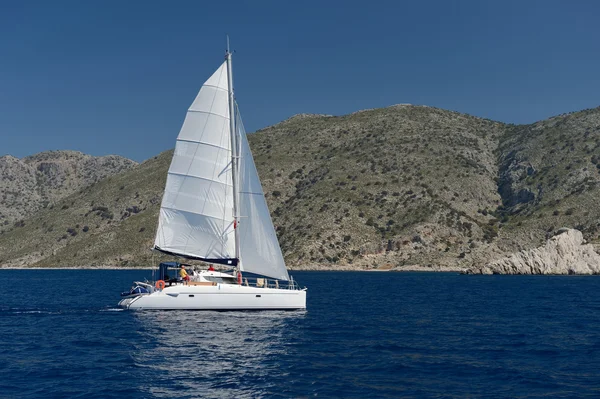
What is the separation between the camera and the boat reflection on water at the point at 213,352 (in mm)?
20656

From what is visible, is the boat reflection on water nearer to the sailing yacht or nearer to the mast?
the sailing yacht

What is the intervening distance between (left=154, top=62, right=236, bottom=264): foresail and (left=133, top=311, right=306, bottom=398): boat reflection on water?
470 centimetres

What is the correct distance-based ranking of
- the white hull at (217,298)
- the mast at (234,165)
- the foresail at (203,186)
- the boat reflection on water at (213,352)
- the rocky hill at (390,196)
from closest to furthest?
the boat reflection on water at (213,352), the white hull at (217,298), the foresail at (203,186), the mast at (234,165), the rocky hill at (390,196)

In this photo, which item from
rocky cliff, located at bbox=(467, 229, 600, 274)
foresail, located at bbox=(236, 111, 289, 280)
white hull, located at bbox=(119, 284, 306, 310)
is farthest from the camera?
rocky cliff, located at bbox=(467, 229, 600, 274)

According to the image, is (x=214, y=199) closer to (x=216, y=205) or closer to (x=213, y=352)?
(x=216, y=205)

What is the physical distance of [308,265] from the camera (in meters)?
113

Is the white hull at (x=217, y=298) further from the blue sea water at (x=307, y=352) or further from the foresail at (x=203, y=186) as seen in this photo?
the foresail at (x=203, y=186)

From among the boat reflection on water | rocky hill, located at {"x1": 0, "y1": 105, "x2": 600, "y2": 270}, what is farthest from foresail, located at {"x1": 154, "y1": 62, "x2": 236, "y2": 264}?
rocky hill, located at {"x1": 0, "y1": 105, "x2": 600, "y2": 270}

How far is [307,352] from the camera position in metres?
26.8

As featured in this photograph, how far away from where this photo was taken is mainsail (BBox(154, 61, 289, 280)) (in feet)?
132

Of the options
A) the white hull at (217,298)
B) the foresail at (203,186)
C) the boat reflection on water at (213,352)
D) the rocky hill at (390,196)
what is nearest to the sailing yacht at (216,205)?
the foresail at (203,186)

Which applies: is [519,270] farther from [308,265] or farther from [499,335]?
[499,335]

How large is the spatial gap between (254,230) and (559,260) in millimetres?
68903

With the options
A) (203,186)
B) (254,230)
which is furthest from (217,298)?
(203,186)
